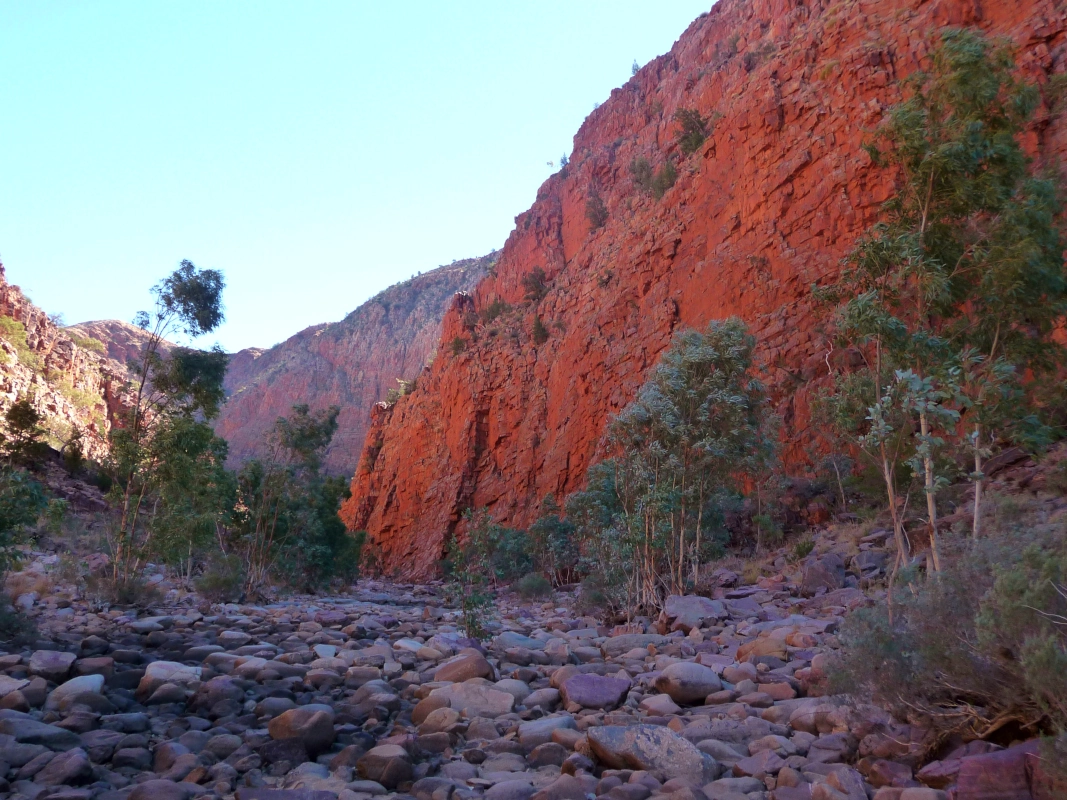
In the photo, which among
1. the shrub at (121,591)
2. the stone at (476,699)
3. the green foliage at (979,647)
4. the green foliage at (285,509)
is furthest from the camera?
the green foliage at (285,509)

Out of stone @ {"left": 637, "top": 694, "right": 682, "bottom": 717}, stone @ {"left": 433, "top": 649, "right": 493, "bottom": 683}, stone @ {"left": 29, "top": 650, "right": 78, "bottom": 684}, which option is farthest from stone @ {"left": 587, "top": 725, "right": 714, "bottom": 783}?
stone @ {"left": 29, "top": 650, "right": 78, "bottom": 684}

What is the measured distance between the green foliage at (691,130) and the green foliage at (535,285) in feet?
43.1

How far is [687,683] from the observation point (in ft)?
25.2

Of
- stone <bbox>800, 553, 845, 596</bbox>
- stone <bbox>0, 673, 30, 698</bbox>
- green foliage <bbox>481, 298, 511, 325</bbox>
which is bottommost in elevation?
stone <bbox>0, 673, 30, 698</bbox>

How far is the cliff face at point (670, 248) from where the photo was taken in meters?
26.7

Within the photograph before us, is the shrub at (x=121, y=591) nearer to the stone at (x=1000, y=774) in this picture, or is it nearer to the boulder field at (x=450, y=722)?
the boulder field at (x=450, y=722)

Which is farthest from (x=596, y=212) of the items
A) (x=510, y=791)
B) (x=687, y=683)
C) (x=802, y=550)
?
(x=510, y=791)

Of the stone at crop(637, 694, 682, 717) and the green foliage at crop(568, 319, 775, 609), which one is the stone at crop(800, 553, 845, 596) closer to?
the green foliage at crop(568, 319, 775, 609)

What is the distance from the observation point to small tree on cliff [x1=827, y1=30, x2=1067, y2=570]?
28.6ft

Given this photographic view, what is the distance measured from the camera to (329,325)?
100 m

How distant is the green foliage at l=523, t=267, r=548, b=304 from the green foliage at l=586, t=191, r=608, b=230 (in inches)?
190

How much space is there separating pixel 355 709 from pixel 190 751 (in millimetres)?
1687

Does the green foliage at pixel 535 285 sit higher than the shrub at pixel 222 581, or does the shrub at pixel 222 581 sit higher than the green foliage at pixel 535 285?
the green foliage at pixel 535 285

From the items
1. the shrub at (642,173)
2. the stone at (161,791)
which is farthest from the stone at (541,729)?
the shrub at (642,173)
